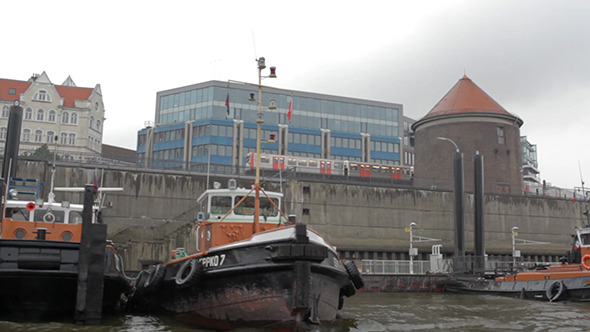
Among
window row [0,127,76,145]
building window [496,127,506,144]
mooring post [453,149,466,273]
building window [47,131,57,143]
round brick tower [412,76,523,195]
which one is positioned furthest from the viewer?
building window [47,131,57,143]

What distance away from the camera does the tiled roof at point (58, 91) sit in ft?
226

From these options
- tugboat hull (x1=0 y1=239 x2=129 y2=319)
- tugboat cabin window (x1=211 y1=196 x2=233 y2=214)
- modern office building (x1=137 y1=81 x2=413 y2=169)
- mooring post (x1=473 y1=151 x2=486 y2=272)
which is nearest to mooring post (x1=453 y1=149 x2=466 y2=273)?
mooring post (x1=473 y1=151 x2=486 y2=272)

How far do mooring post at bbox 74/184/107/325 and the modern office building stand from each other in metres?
58.3

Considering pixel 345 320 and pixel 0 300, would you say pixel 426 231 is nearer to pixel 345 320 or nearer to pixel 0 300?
pixel 345 320

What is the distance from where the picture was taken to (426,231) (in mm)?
38125

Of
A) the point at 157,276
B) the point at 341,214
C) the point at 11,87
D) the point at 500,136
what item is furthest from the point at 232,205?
the point at 11,87

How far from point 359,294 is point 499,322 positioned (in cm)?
1133

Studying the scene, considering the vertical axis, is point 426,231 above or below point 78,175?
below

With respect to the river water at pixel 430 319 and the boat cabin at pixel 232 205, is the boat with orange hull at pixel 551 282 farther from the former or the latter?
the boat cabin at pixel 232 205

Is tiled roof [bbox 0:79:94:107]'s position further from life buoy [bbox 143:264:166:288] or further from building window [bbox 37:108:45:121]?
life buoy [bbox 143:264:166:288]

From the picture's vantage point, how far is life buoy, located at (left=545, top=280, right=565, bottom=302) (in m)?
21.4

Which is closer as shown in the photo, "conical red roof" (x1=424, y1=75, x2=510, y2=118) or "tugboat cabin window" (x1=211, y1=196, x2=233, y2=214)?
"tugboat cabin window" (x1=211, y1=196, x2=233, y2=214)

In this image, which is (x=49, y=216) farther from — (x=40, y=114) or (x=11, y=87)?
(x=11, y=87)

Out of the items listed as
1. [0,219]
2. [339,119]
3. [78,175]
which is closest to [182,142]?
[339,119]
